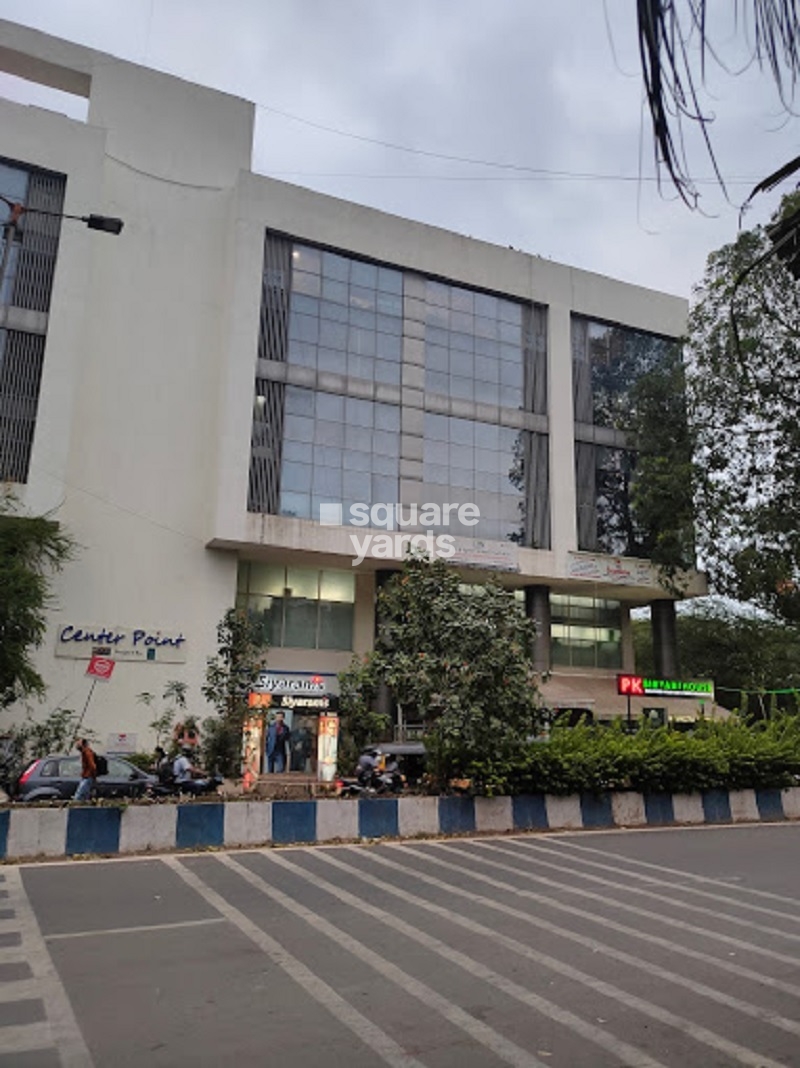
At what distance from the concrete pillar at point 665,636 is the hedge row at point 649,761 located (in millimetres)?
17738

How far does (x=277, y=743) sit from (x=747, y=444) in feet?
67.4

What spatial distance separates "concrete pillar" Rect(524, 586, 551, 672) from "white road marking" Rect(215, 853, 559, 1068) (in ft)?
83.3

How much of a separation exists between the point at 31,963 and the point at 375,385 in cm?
2729

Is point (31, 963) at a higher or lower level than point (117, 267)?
lower

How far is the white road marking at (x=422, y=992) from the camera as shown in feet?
13.5

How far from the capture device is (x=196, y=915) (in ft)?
23.5

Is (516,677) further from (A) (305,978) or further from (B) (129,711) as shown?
(B) (129,711)

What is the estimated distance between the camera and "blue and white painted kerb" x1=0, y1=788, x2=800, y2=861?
10312 millimetres

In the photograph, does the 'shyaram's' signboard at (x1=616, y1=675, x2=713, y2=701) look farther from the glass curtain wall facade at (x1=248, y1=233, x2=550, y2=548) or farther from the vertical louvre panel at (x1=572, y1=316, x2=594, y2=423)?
the vertical louvre panel at (x1=572, y1=316, x2=594, y2=423)

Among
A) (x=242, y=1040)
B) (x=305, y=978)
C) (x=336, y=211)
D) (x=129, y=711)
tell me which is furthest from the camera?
(x=336, y=211)

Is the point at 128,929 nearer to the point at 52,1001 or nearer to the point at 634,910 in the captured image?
the point at 52,1001

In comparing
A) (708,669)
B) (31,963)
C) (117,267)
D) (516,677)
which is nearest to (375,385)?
(117,267)

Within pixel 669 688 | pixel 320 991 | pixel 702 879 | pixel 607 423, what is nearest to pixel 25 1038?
pixel 320 991

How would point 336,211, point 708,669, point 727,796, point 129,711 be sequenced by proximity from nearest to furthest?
point 727,796
point 129,711
point 336,211
point 708,669
